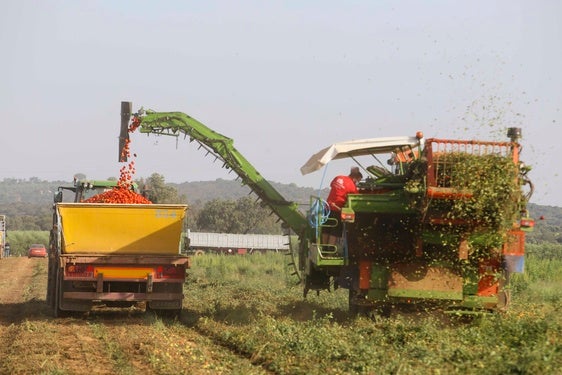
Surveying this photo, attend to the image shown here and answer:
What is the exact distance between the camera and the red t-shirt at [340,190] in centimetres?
1455

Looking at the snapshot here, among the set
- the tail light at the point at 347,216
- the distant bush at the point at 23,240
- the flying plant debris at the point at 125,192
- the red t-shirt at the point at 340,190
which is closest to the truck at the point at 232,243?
the distant bush at the point at 23,240

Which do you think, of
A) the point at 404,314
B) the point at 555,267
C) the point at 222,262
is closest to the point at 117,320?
the point at 404,314

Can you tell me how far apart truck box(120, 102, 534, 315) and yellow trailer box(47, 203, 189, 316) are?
276 centimetres

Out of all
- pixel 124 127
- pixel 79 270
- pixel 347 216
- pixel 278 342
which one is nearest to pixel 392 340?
pixel 278 342

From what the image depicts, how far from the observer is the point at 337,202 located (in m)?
14.6

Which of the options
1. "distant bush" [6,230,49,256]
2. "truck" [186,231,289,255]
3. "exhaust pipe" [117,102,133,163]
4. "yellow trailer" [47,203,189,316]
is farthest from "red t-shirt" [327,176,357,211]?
"distant bush" [6,230,49,256]

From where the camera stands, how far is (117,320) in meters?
16.4

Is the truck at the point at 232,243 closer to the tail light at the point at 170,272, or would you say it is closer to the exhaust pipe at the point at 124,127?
the exhaust pipe at the point at 124,127

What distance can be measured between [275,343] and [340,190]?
11.6 feet

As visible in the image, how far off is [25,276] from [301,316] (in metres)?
22.5

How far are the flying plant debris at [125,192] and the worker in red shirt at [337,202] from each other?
4.63 meters

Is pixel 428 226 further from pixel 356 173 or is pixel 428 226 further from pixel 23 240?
pixel 23 240

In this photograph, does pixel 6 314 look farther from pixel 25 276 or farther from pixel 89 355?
pixel 25 276

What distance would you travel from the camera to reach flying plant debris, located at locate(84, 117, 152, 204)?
57.4 ft
